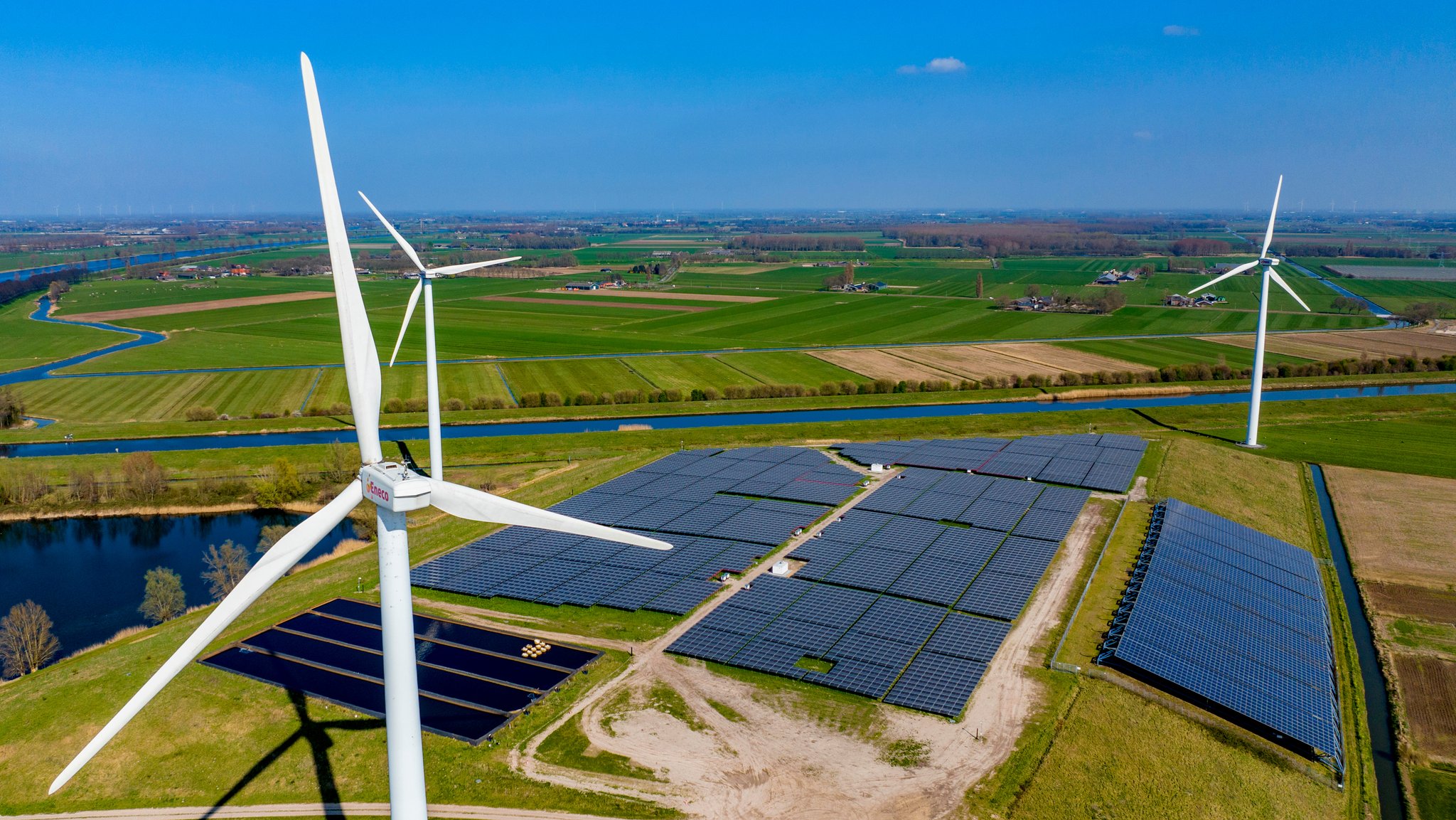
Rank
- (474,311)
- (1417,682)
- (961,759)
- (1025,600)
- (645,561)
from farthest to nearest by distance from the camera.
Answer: (474,311) < (645,561) < (1025,600) < (1417,682) < (961,759)

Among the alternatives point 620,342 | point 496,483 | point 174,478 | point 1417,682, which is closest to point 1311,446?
point 1417,682

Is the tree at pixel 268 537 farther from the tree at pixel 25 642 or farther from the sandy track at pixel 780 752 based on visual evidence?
the sandy track at pixel 780 752

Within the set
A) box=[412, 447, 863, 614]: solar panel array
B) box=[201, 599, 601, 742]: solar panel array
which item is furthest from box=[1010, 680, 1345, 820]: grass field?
box=[201, 599, 601, 742]: solar panel array

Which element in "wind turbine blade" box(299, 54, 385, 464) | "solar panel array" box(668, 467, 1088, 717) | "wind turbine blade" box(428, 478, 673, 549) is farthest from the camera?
"solar panel array" box(668, 467, 1088, 717)

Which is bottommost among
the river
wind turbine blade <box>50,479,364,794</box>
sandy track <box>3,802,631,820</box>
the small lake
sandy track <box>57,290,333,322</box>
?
the small lake

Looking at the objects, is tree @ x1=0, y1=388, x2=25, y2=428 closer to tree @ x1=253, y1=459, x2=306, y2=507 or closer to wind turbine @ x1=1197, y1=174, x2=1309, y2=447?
tree @ x1=253, y1=459, x2=306, y2=507

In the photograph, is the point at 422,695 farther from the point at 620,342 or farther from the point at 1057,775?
the point at 620,342

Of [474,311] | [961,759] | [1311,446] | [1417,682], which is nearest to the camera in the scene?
[961,759]
